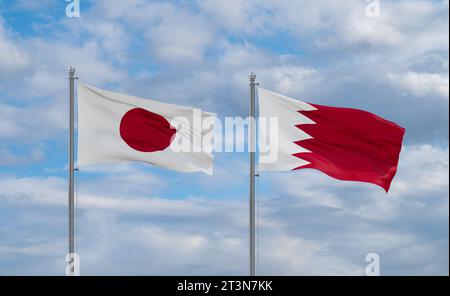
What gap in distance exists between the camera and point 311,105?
24891 mm

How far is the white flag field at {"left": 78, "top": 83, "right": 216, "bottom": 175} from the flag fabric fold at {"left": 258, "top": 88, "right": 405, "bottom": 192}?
82.5 inches

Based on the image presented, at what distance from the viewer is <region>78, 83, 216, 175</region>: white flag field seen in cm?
2461

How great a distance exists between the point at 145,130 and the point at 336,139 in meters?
6.14

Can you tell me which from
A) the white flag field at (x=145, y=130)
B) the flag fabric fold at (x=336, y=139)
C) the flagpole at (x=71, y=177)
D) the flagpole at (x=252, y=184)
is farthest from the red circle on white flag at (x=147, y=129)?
the flag fabric fold at (x=336, y=139)

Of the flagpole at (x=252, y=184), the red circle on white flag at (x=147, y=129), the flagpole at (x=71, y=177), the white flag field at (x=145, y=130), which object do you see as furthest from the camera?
the red circle on white flag at (x=147, y=129)

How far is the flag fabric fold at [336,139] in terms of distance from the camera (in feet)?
80.7

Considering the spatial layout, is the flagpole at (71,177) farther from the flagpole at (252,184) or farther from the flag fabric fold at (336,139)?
the flag fabric fold at (336,139)

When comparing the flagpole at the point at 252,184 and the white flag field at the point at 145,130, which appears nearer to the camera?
the flagpole at the point at 252,184

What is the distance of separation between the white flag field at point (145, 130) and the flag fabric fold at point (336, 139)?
2095 mm

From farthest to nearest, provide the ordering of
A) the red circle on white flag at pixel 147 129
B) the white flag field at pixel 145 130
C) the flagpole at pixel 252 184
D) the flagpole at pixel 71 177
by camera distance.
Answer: the red circle on white flag at pixel 147 129 < the white flag field at pixel 145 130 < the flagpole at pixel 252 184 < the flagpole at pixel 71 177

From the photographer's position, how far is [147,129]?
24.8m

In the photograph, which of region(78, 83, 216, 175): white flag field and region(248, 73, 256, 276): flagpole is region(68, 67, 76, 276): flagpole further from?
region(248, 73, 256, 276): flagpole
